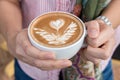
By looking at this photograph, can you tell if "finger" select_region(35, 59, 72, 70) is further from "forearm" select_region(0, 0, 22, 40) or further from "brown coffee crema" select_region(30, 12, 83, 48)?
"forearm" select_region(0, 0, 22, 40)

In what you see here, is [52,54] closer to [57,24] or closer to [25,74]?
[57,24]

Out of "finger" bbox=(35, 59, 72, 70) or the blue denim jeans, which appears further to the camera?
the blue denim jeans

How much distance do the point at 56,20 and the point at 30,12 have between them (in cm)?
19

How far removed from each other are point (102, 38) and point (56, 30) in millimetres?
100

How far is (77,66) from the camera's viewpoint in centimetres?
74

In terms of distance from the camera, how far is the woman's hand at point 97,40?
0.53m

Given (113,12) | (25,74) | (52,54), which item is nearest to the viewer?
(52,54)

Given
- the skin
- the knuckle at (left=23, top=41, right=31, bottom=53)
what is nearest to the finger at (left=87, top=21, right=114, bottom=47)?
Answer: the skin

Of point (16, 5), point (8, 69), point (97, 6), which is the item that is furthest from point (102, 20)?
point (8, 69)

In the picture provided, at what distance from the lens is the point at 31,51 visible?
52 centimetres

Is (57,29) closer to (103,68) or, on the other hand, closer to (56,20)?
(56,20)

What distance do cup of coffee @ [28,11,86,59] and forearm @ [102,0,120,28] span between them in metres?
0.17

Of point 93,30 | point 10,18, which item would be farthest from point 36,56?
point 10,18

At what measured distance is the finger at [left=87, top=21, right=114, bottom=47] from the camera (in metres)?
0.54
